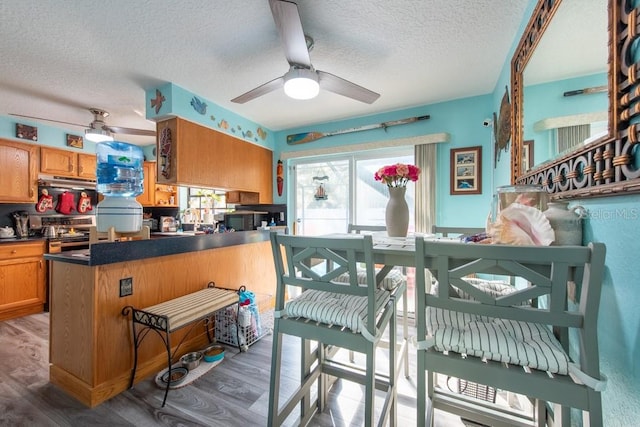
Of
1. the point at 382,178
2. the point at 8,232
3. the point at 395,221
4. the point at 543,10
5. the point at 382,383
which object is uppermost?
the point at 543,10

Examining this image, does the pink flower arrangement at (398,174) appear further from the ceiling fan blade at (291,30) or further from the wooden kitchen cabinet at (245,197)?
the wooden kitchen cabinet at (245,197)

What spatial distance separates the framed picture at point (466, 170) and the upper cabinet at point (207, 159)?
97.1 inches

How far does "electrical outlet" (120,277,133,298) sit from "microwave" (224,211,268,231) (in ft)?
6.12

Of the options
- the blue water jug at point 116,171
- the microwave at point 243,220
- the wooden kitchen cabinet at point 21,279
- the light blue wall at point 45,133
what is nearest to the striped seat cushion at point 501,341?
the blue water jug at point 116,171

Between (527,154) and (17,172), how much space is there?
5.28 m

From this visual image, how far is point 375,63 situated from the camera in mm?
2105

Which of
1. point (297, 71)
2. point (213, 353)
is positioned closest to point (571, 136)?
point (297, 71)

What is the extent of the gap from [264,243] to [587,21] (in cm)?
294

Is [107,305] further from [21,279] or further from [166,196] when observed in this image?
[166,196]

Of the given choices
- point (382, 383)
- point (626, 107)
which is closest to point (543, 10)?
point (626, 107)

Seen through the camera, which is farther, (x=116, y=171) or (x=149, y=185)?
(x=149, y=185)

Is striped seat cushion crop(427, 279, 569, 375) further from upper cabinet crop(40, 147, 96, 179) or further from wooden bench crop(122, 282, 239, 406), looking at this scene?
upper cabinet crop(40, 147, 96, 179)

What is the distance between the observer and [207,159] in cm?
284

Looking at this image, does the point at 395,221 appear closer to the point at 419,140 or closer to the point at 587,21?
the point at 587,21
